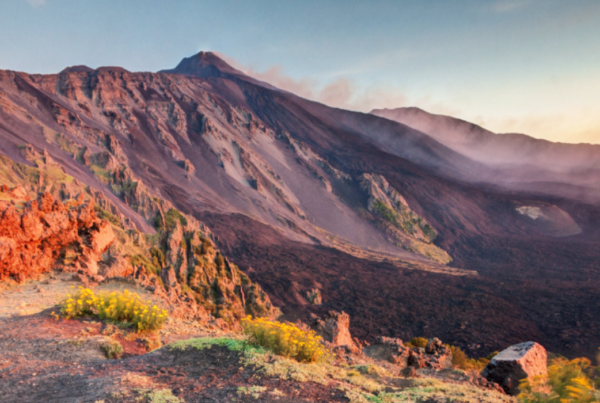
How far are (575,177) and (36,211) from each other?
763ft

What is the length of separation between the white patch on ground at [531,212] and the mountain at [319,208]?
0.55 meters

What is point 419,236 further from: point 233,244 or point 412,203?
point 233,244

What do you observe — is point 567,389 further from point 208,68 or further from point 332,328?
point 208,68

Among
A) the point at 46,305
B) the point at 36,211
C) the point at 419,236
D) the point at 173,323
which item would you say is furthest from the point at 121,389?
the point at 419,236

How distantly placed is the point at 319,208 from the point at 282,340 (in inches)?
3610


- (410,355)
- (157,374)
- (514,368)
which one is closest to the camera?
(157,374)

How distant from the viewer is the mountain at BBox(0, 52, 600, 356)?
49.5m

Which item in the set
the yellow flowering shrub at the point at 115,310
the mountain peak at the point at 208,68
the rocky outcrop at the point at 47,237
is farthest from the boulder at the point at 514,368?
the mountain peak at the point at 208,68

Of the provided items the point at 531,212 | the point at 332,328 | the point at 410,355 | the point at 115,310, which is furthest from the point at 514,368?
the point at 531,212

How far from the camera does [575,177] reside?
189 meters

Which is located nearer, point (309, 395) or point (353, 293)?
point (309, 395)

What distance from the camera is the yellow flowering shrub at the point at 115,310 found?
7.58 metres

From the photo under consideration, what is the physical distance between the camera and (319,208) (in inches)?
3841

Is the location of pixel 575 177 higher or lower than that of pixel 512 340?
higher
